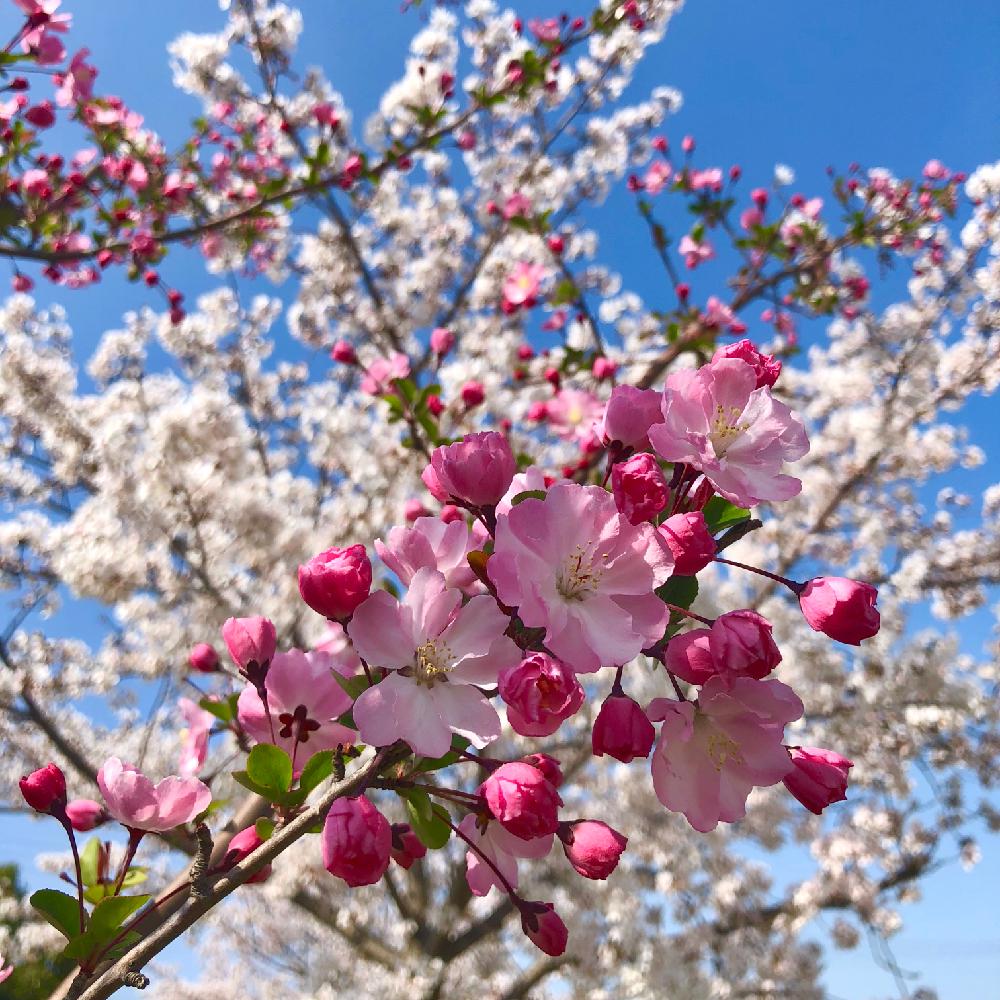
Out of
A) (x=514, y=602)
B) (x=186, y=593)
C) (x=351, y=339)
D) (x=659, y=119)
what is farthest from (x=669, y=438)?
(x=659, y=119)

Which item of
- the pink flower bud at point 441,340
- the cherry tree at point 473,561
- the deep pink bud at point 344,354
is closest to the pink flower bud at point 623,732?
the cherry tree at point 473,561

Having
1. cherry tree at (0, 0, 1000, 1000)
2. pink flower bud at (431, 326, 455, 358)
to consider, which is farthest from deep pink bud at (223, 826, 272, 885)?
pink flower bud at (431, 326, 455, 358)

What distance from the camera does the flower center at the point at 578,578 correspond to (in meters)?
0.73

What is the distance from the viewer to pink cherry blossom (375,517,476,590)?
0.76m

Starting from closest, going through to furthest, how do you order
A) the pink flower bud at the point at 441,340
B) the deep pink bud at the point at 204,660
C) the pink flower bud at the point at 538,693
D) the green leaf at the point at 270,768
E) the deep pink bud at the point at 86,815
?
1. the pink flower bud at the point at 538,693
2. the green leaf at the point at 270,768
3. the deep pink bud at the point at 86,815
4. the deep pink bud at the point at 204,660
5. the pink flower bud at the point at 441,340

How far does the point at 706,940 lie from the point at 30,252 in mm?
5903

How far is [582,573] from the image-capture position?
729 mm

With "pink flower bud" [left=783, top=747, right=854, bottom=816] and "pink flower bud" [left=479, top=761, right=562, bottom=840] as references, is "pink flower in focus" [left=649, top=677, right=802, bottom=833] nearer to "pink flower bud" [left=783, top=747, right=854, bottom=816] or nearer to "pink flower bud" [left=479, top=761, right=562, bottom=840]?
"pink flower bud" [left=783, top=747, right=854, bottom=816]

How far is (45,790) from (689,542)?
77 centimetres

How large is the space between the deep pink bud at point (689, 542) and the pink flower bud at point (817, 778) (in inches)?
8.9

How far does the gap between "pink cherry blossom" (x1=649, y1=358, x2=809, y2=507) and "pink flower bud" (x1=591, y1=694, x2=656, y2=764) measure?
0.83 feet

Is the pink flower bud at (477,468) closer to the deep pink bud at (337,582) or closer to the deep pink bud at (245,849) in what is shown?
the deep pink bud at (337,582)

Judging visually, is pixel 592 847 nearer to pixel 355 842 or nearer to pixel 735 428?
pixel 355 842

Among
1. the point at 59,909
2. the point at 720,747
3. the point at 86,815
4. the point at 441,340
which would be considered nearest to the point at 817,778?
the point at 720,747
